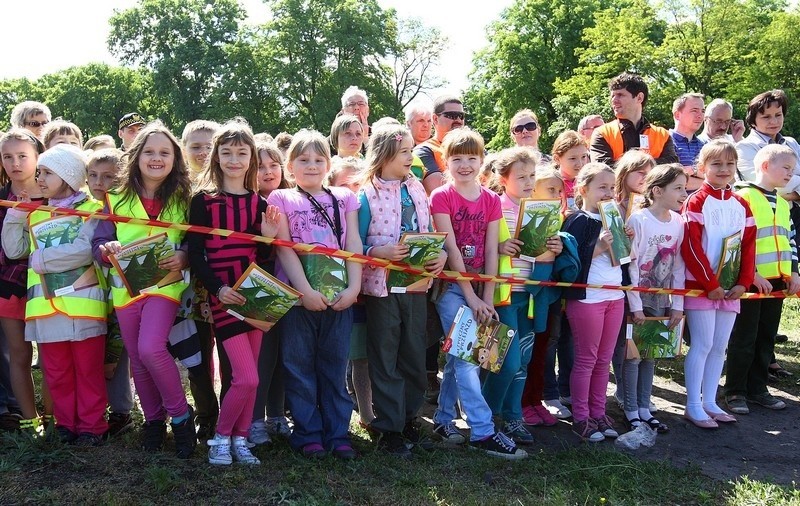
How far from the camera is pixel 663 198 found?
5.37 m

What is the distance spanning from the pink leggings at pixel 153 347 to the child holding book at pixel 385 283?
3.99ft

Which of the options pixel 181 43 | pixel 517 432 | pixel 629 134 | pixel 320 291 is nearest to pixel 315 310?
pixel 320 291

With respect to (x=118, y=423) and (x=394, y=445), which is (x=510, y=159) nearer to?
(x=394, y=445)

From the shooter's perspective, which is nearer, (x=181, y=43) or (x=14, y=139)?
(x=14, y=139)

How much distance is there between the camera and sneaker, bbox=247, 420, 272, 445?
4.70 meters

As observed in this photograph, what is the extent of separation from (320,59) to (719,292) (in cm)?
3550

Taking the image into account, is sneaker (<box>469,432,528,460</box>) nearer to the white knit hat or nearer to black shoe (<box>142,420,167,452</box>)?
black shoe (<box>142,420,167,452</box>)

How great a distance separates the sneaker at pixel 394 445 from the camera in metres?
4.59

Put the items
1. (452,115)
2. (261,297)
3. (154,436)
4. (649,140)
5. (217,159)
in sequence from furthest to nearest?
(649,140) < (452,115) < (154,436) < (217,159) < (261,297)

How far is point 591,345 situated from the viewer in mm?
5188

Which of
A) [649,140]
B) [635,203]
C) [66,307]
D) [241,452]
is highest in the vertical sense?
[649,140]

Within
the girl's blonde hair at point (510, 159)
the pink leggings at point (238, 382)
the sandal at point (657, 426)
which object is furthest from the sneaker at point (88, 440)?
the sandal at point (657, 426)

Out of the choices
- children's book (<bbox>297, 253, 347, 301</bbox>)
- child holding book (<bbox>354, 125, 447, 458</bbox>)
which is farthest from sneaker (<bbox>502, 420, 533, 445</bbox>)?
children's book (<bbox>297, 253, 347, 301</bbox>)

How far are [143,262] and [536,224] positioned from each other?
257 centimetres
